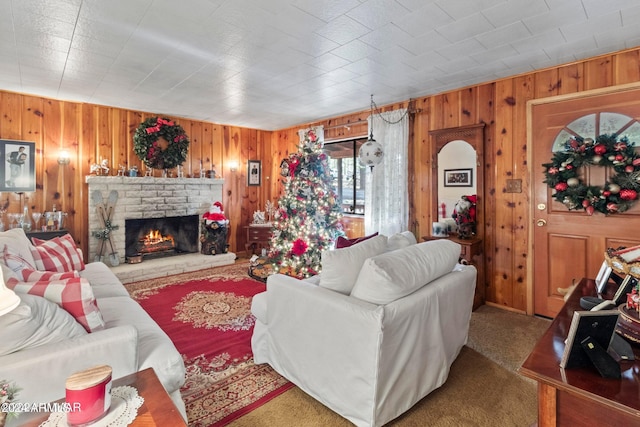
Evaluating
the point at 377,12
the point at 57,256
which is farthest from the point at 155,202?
the point at 377,12

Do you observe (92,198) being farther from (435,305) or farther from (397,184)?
(435,305)

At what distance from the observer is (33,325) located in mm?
1317

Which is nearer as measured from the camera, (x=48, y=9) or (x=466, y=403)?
(x=466, y=403)

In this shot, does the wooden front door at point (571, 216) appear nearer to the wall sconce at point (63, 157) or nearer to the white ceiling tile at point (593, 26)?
the white ceiling tile at point (593, 26)

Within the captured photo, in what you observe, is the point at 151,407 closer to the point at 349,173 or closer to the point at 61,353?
the point at 61,353

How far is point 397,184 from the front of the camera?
4.55 m

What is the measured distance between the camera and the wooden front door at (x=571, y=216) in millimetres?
2885

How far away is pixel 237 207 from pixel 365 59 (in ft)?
13.7

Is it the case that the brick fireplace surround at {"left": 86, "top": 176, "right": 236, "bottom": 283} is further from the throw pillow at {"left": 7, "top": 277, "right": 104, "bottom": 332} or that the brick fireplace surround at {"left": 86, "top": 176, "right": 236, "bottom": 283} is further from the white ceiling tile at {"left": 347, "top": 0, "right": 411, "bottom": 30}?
the white ceiling tile at {"left": 347, "top": 0, "right": 411, "bottom": 30}

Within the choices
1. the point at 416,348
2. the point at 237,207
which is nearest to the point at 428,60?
the point at 416,348

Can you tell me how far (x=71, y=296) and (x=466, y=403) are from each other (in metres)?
2.33

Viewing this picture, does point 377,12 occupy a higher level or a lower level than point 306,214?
higher

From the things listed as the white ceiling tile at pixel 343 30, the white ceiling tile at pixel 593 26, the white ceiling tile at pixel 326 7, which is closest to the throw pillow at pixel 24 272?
the white ceiling tile at pixel 326 7

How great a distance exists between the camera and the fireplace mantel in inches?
186
